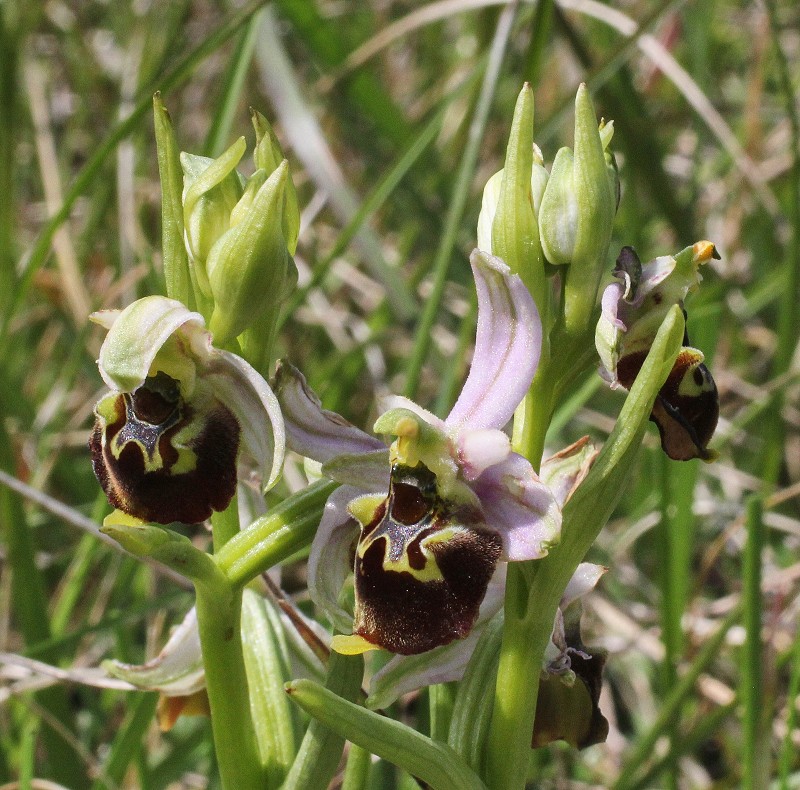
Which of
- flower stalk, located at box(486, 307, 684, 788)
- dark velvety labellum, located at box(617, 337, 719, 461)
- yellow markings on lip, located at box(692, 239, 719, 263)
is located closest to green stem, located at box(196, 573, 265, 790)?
flower stalk, located at box(486, 307, 684, 788)

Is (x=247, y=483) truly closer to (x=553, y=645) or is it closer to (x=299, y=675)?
(x=299, y=675)

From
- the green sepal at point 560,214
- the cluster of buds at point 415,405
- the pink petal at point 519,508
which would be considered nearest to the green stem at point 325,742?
the cluster of buds at point 415,405

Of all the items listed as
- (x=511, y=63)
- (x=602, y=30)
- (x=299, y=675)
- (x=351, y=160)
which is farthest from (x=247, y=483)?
(x=351, y=160)

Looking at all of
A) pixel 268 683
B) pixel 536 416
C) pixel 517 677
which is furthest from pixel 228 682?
pixel 536 416

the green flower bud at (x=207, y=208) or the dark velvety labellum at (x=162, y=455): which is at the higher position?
the green flower bud at (x=207, y=208)

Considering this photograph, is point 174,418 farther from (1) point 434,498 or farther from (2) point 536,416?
(2) point 536,416

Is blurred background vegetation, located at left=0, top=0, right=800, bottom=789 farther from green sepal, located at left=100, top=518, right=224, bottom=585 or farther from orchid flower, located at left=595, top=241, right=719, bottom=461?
green sepal, located at left=100, top=518, right=224, bottom=585

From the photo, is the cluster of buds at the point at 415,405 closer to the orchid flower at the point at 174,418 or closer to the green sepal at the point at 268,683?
the orchid flower at the point at 174,418
